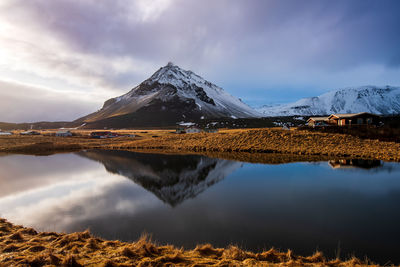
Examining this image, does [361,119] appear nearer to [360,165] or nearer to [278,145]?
[278,145]

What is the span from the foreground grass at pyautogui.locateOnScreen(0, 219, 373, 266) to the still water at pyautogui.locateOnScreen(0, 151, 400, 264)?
147 centimetres

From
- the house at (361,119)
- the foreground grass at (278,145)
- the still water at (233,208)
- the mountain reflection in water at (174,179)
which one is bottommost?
the mountain reflection in water at (174,179)

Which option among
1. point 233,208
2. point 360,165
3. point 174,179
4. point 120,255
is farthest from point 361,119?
point 120,255

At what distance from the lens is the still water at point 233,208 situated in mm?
11078

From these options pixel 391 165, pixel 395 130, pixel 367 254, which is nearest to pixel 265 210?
pixel 367 254

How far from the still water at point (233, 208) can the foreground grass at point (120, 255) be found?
1469mm

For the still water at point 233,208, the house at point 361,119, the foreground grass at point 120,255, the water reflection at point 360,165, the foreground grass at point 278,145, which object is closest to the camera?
the foreground grass at point 120,255

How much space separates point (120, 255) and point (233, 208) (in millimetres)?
8954

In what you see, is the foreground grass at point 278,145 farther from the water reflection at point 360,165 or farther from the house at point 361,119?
the house at point 361,119

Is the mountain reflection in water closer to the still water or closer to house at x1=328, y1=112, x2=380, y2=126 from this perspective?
the still water

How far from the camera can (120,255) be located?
8.48 m

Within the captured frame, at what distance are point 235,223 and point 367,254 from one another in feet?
20.8

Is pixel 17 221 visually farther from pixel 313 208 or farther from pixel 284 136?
pixel 284 136

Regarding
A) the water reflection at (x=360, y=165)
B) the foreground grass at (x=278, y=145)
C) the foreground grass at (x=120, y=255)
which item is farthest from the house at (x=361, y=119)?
the foreground grass at (x=120, y=255)
